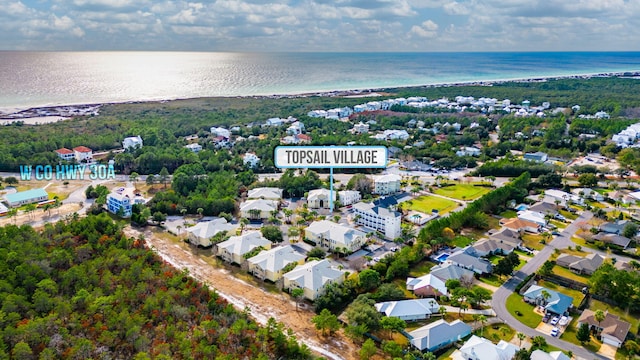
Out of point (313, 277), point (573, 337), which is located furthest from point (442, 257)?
point (313, 277)

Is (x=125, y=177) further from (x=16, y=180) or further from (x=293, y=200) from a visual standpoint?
(x=293, y=200)

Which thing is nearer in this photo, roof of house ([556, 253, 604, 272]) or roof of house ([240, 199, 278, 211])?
roof of house ([556, 253, 604, 272])

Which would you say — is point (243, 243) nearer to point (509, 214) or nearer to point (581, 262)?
point (581, 262)

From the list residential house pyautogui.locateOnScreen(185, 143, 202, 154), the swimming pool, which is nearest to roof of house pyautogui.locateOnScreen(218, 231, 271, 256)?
the swimming pool

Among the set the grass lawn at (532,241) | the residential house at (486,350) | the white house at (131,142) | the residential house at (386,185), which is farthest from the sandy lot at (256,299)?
the white house at (131,142)

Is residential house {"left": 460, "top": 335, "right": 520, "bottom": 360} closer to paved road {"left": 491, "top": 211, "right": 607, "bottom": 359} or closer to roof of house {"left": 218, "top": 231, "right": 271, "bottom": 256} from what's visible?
paved road {"left": 491, "top": 211, "right": 607, "bottom": 359}

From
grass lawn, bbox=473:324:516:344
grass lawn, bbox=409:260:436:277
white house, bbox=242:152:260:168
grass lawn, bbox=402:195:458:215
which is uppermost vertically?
white house, bbox=242:152:260:168
